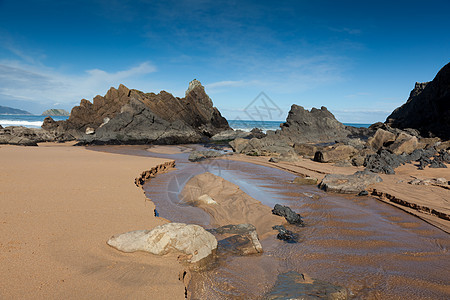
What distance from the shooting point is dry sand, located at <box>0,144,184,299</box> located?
2.45 metres

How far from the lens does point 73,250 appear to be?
3137mm

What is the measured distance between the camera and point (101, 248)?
10.8 ft

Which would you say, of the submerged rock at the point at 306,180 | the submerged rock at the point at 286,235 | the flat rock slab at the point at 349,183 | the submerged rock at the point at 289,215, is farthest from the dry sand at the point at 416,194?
the submerged rock at the point at 286,235

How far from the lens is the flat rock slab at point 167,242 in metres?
3.33

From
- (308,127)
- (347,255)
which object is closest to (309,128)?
(308,127)

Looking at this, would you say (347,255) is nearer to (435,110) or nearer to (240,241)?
(240,241)

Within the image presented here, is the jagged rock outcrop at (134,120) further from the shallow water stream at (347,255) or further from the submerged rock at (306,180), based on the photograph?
the shallow water stream at (347,255)

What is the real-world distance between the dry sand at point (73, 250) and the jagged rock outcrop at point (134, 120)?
73.0 ft

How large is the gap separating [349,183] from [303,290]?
22.5ft

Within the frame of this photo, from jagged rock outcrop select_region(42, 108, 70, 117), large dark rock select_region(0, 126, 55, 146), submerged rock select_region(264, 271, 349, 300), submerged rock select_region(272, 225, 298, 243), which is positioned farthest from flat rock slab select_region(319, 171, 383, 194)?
jagged rock outcrop select_region(42, 108, 70, 117)

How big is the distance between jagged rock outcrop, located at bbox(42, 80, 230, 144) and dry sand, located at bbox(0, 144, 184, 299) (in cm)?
2224

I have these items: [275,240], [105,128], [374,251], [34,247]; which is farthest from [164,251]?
[105,128]

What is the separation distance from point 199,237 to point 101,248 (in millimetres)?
1360

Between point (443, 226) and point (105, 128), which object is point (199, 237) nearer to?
point (443, 226)
